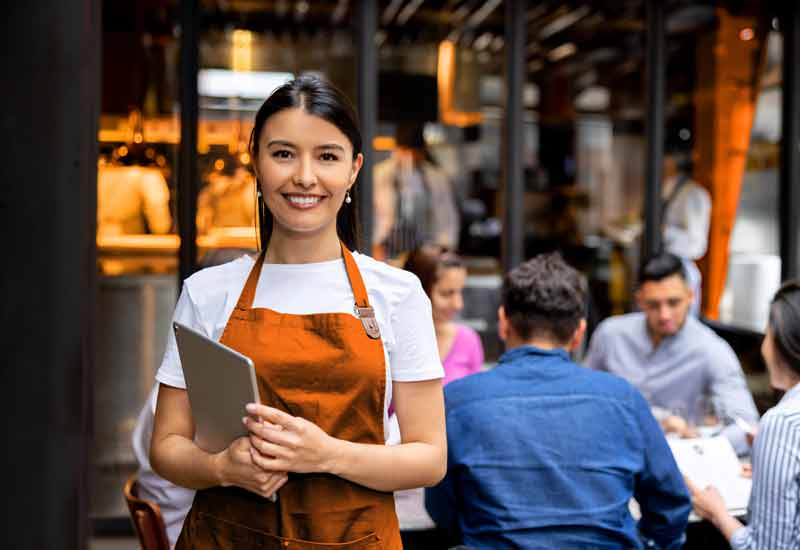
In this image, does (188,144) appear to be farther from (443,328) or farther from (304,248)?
(304,248)

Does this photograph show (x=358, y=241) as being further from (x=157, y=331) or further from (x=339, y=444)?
(x=157, y=331)

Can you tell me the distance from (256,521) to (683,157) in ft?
21.8

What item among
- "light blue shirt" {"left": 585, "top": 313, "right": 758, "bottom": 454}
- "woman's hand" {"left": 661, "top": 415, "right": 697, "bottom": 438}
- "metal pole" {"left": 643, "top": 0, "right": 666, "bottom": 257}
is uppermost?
"metal pole" {"left": 643, "top": 0, "right": 666, "bottom": 257}

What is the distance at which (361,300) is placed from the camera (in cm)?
167

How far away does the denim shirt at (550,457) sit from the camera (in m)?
2.41

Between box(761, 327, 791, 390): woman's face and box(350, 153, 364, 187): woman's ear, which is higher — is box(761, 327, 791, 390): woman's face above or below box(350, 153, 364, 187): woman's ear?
below

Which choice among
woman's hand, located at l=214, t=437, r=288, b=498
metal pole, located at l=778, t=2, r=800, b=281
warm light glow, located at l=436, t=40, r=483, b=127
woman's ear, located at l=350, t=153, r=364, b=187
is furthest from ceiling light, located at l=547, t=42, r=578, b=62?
woman's hand, located at l=214, t=437, r=288, b=498

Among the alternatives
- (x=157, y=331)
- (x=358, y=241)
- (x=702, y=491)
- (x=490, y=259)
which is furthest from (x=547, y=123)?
(x=358, y=241)

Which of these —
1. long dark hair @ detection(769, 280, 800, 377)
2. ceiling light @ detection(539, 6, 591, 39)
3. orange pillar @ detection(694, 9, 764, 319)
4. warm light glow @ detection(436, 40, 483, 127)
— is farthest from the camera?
warm light glow @ detection(436, 40, 483, 127)

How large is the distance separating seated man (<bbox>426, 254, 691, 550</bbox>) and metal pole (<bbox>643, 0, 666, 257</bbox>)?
9.71ft

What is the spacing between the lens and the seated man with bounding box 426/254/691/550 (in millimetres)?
2410

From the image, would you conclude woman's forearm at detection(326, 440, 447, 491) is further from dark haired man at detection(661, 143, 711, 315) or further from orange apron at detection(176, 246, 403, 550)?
dark haired man at detection(661, 143, 711, 315)

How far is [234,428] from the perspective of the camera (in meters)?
1.56

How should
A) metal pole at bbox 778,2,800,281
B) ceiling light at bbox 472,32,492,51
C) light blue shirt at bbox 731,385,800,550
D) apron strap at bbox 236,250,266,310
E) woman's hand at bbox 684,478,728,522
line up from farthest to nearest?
ceiling light at bbox 472,32,492,51
metal pole at bbox 778,2,800,281
woman's hand at bbox 684,478,728,522
light blue shirt at bbox 731,385,800,550
apron strap at bbox 236,250,266,310
